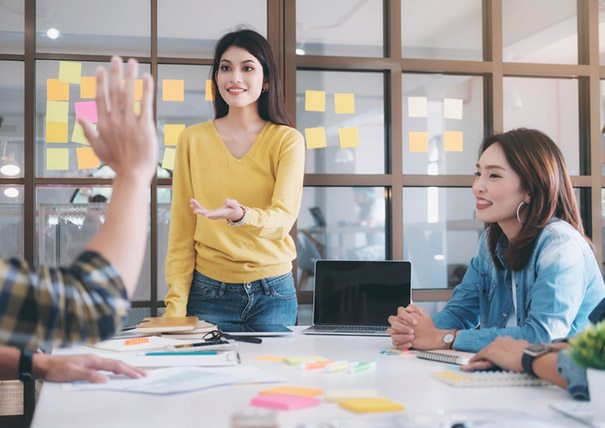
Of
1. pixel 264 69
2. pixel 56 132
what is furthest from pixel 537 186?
pixel 56 132

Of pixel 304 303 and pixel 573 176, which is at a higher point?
pixel 573 176

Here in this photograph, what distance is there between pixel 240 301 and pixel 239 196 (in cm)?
34

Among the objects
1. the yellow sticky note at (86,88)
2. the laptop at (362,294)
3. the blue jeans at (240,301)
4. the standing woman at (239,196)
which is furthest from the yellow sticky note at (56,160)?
the laptop at (362,294)

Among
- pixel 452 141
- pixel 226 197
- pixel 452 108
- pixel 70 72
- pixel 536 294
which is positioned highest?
pixel 70 72

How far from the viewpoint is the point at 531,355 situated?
1366 millimetres

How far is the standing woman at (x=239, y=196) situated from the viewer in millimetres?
2324

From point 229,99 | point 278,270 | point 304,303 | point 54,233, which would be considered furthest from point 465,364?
point 54,233

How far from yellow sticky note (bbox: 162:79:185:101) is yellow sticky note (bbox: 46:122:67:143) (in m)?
0.41

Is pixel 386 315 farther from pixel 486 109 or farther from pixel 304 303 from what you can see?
pixel 486 109

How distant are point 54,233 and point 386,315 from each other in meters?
1.44

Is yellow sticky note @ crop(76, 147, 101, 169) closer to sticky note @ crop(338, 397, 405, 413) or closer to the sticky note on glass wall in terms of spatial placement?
the sticky note on glass wall

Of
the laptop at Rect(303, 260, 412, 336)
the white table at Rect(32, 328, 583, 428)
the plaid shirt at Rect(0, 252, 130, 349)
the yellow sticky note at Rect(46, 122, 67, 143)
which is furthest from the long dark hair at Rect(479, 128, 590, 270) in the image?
the yellow sticky note at Rect(46, 122, 67, 143)

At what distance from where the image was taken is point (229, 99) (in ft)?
8.12

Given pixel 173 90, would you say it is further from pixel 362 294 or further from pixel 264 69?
pixel 362 294
